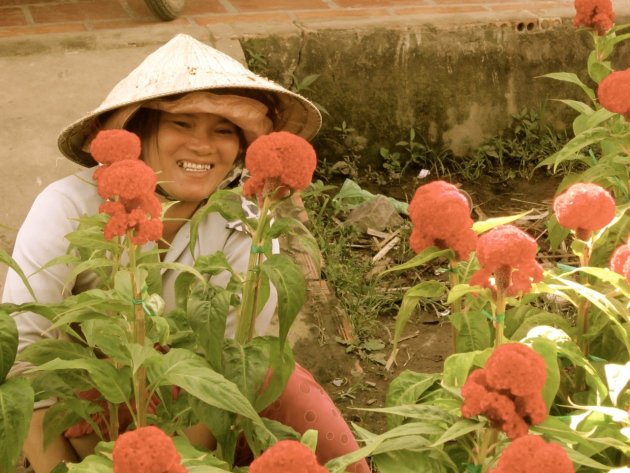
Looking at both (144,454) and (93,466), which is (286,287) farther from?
(144,454)

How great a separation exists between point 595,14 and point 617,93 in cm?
75

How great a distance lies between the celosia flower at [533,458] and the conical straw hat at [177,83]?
138 centimetres

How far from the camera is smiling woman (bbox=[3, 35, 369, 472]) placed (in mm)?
2494

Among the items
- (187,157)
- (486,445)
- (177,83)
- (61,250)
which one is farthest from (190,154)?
(486,445)

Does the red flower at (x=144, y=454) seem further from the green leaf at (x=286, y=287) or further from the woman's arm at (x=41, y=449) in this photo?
the woman's arm at (x=41, y=449)

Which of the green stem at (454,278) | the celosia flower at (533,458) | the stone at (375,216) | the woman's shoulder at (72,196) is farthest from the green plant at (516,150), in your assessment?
the celosia flower at (533,458)

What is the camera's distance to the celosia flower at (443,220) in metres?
1.86

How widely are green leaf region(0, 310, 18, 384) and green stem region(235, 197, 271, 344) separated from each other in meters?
0.42

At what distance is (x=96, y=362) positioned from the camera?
1875 millimetres

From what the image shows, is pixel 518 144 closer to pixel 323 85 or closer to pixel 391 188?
pixel 391 188

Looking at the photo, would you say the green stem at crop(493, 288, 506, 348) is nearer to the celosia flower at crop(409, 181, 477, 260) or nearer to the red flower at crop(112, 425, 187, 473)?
the celosia flower at crop(409, 181, 477, 260)

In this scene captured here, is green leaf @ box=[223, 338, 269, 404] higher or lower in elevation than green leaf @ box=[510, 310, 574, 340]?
higher

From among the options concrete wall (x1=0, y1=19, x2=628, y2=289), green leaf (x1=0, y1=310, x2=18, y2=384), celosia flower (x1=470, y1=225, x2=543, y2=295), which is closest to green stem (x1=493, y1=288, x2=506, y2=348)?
celosia flower (x1=470, y1=225, x2=543, y2=295)

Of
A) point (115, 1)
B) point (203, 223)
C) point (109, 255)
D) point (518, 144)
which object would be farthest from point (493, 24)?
point (109, 255)
